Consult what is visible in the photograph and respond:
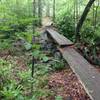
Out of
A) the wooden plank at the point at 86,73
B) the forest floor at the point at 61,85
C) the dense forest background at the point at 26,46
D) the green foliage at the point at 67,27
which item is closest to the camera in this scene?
the dense forest background at the point at 26,46

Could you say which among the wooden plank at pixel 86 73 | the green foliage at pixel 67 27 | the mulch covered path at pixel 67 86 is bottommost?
the mulch covered path at pixel 67 86

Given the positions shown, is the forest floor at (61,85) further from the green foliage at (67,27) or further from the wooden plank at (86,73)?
the green foliage at (67,27)

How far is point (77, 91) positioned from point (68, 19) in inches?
368

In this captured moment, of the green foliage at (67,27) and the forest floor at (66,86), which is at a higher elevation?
the green foliage at (67,27)

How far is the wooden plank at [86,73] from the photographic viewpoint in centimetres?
410

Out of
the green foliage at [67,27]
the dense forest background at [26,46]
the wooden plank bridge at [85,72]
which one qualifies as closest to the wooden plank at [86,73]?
the wooden plank bridge at [85,72]

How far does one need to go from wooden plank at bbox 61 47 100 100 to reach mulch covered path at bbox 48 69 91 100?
241mm

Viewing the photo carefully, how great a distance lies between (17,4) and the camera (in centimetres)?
1647

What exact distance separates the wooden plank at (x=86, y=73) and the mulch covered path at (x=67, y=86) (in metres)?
0.24

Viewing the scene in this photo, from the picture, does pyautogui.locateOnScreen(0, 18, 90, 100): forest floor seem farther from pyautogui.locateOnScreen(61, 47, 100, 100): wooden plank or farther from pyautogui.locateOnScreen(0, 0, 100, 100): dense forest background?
pyautogui.locateOnScreen(61, 47, 100, 100): wooden plank

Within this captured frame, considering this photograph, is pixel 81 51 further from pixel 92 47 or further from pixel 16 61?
pixel 16 61

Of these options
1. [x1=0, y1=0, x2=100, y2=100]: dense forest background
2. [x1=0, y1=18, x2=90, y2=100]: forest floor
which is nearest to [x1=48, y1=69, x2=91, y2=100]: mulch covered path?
[x1=0, y1=18, x2=90, y2=100]: forest floor

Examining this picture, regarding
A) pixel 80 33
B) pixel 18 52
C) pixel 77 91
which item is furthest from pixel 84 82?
pixel 80 33

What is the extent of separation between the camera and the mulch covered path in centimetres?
470
